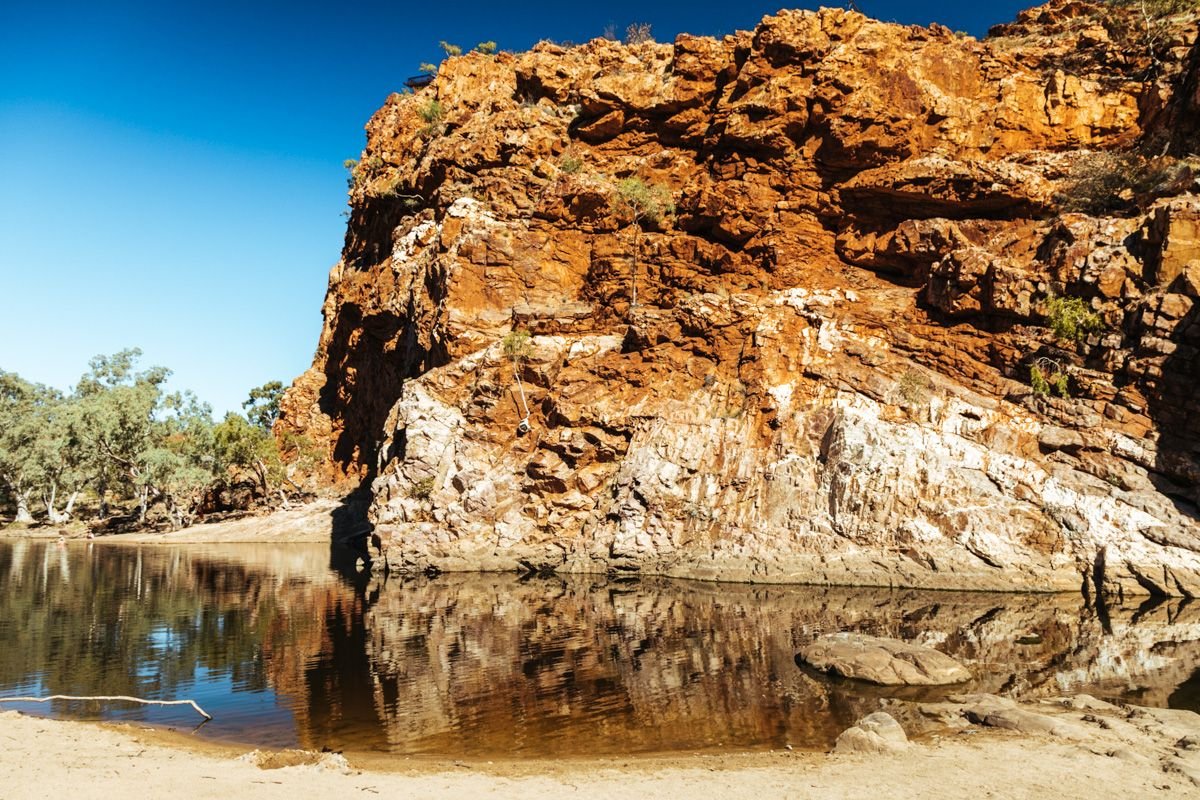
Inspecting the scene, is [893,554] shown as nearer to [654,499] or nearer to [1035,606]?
[1035,606]

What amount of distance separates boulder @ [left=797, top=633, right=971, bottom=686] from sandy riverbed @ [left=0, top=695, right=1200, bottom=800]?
376 centimetres

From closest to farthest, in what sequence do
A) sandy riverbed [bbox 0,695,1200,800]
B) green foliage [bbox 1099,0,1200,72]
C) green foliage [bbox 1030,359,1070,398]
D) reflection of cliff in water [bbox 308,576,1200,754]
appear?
sandy riverbed [bbox 0,695,1200,800] → reflection of cliff in water [bbox 308,576,1200,754] → green foliage [bbox 1030,359,1070,398] → green foliage [bbox 1099,0,1200,72]

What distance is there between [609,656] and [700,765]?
30.6ft

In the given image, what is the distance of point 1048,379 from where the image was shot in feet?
117

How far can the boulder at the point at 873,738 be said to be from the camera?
12328 millimetres

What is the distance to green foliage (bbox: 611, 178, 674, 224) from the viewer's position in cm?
5200

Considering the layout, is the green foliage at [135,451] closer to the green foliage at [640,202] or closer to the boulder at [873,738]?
the green foliage at [640,202]

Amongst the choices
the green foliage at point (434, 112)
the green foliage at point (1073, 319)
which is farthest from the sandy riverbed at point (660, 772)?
the green foliage at point (434, 112)

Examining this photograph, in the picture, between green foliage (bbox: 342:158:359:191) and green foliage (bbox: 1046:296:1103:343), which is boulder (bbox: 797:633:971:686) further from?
green foliage (bbox: 342:158:359:191)

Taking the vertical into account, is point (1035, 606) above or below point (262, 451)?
below

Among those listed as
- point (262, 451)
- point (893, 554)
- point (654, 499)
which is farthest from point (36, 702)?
point (262, 451)

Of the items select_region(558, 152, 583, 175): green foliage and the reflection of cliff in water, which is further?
select_region(558, 152, 583, 175): green foliage

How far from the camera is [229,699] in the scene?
58.0ft

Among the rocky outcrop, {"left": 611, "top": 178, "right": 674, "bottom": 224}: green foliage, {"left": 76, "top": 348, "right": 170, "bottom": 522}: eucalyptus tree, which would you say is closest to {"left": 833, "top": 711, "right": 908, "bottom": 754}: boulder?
the rocky outcrop
